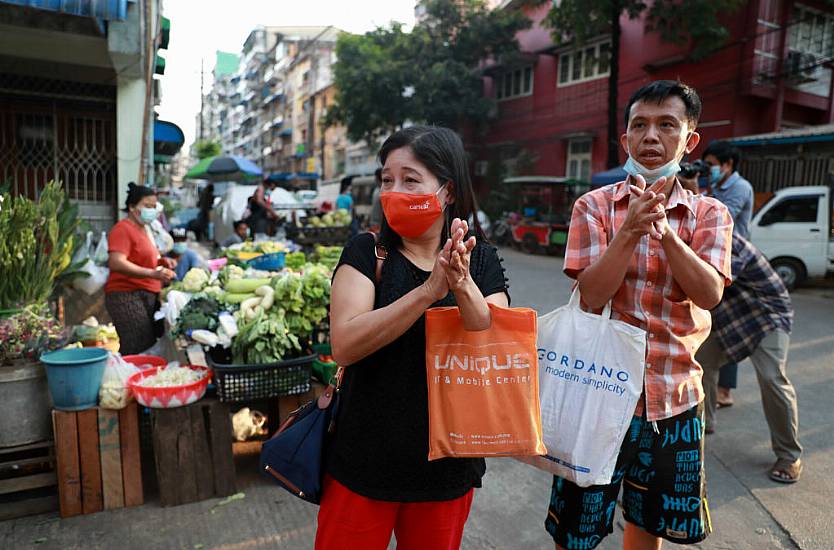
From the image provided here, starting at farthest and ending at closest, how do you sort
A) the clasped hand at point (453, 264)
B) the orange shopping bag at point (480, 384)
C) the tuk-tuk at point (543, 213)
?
the tuk-tuk at point (543, 213), the orange shopping bag at point (480, 384), the clasped hand at point (453, 264)

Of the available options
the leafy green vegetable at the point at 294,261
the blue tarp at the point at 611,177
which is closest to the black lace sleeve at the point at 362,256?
the leafy green vegetable at the point at 294,261

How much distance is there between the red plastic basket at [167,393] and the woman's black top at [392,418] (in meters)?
1.83

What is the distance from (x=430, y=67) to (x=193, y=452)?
911 inches

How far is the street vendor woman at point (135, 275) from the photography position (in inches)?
168

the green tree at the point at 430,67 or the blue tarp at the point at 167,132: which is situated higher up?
the green tree at the point at 430,67

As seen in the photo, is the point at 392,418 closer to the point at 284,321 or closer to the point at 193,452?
the point at 193,452

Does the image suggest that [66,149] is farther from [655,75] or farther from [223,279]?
[655,75]

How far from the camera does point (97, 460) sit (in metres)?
3.04

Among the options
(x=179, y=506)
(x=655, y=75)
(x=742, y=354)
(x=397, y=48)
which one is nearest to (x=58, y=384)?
(x=179, y=506)

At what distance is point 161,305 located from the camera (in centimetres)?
473

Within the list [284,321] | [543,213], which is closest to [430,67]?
[543,213]

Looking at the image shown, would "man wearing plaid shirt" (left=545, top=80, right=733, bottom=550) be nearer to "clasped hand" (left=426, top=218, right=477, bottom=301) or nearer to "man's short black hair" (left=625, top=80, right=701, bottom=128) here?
"man's short black hair" (left=625, top=80, right=701, bottom=128)

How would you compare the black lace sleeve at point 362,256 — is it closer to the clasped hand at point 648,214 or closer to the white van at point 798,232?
the clasped hand at point 648,214

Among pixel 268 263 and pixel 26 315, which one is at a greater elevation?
pixel 268 263
